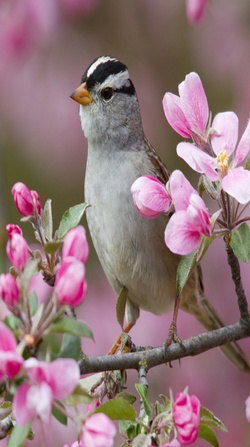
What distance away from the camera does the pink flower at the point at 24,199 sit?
1.44 m

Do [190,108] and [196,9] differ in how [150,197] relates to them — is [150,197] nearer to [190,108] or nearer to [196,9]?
[190,108]

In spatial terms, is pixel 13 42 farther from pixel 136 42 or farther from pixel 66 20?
pixel 136 42

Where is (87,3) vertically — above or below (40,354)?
above

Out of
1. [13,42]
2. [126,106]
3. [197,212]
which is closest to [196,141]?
[197,212]

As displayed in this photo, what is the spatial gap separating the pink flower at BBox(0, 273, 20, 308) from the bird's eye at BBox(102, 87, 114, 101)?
126 cm

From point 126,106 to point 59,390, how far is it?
1.43m

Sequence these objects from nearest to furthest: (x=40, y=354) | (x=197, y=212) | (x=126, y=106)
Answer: (x=40, y=354) → (x=197, y=212) → (x=126, y=106)

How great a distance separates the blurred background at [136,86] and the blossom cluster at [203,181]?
1.45 meters

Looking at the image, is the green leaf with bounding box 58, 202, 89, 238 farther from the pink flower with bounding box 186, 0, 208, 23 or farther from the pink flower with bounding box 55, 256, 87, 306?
the pink flower with bounding box 186, 0, 208, 23

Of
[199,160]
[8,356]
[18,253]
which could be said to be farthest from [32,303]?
[199,160]

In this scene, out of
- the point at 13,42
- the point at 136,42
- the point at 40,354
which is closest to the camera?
the point at 40,354

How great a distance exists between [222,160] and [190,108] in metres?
0.12

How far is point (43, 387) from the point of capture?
107 cm

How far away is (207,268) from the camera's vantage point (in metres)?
3.50
